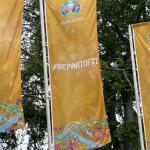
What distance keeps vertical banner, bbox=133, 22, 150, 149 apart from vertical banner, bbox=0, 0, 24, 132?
3334 mm

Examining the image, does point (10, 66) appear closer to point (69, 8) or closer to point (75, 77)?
point (75, 77)

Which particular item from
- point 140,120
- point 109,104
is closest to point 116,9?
point 109,104

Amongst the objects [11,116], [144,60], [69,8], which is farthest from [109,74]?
[11,116]

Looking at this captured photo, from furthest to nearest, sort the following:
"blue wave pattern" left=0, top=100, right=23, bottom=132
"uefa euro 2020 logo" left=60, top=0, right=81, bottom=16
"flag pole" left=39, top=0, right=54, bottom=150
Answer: "uefa euro 2020 logo" left=60, top=0, right=81, bottom=16
"flag pole" left=39, top=0, right=54, bottom=150
"blue wave pattern" left=0, top=100, right=23, bottom=132

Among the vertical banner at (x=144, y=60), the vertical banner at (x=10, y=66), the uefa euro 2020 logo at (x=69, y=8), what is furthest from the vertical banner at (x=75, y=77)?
the vertical banner at (x=144, y=60)

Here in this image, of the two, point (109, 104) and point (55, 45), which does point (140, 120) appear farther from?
point (109, 104)

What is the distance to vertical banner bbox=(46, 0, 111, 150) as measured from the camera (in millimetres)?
10602

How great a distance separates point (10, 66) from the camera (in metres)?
10.6

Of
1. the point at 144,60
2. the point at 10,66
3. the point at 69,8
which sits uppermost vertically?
the point at 69,8

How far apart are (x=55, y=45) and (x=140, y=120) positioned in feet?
9.59

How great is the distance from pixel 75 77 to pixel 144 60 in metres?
2.39

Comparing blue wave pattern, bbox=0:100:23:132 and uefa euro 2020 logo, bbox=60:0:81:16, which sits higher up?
uefa euro 2020 logo, bbox=60:0:81:16

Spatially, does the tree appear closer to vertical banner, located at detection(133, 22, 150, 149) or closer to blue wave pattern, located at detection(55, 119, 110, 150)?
vertical banner, located at detection(133, 22, 150, 149)

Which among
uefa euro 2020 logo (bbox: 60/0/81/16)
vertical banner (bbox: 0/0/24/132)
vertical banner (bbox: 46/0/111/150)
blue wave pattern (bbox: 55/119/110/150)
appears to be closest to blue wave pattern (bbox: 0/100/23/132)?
vertical banner (bbox: 0/0/24/132)
